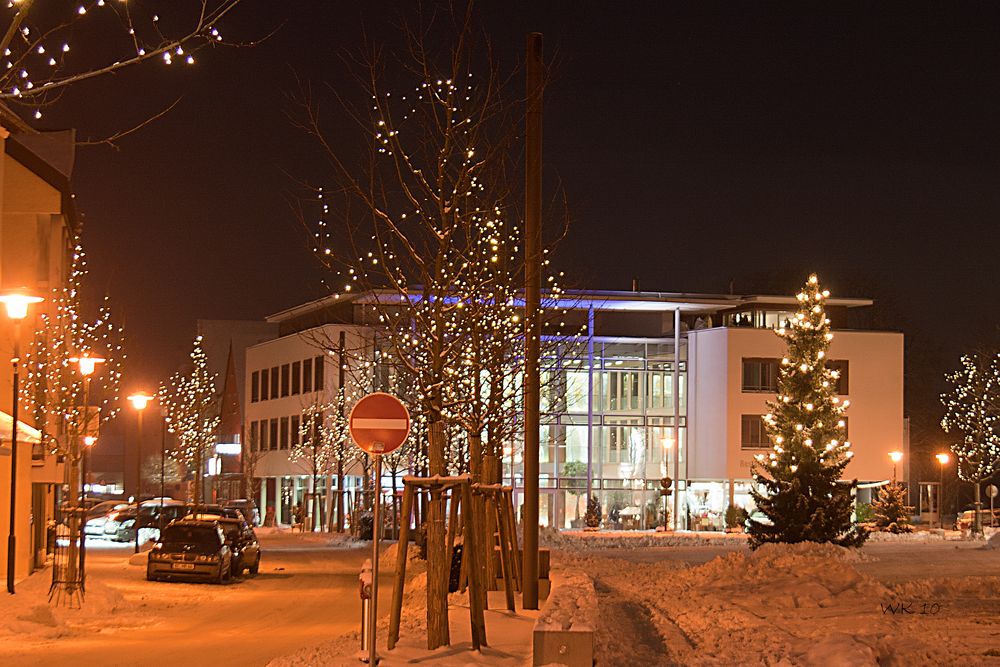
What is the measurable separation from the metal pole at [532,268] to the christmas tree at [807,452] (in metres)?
25.7

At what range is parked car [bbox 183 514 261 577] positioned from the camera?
112 feet

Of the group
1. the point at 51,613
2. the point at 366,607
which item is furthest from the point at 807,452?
the point at 366,607

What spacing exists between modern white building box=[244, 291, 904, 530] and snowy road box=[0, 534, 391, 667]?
115 feet

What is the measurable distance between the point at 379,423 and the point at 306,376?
64.9 meters

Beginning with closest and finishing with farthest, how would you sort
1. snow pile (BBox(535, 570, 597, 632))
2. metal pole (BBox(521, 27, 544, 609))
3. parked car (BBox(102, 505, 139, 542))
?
snow pile (BBox(535, 570, 597, 632)), metal pole (BBox(521, 27, 544, 609)), parked car (BBox(102, 505, 139, 542))

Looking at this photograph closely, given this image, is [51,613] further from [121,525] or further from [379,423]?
[121,525]

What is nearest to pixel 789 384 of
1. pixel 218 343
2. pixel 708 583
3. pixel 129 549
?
pixel 708 583

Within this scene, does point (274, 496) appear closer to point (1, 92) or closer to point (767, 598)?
point (767, 598)

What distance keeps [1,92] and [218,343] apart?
355ft

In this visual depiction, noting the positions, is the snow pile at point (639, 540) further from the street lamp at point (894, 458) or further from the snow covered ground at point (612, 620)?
the snow covered ground at point (612, 620)

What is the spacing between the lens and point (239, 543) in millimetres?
34719

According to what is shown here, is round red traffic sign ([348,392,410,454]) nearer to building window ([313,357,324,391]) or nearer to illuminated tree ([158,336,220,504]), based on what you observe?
building window ([313,357,324,391])

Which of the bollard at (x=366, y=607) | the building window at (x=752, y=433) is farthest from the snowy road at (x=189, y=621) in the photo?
the building window at (x=752, y=433)
